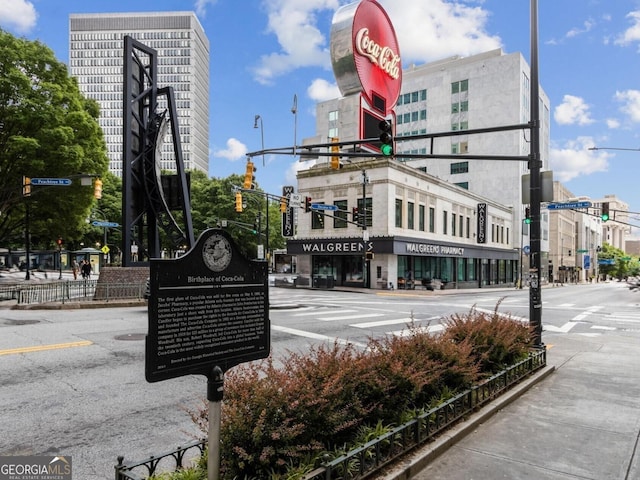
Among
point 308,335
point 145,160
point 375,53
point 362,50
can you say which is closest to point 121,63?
point 375,53

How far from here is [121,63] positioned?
572ft

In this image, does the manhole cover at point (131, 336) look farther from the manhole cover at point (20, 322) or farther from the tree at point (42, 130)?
the tree at point (42, 130)

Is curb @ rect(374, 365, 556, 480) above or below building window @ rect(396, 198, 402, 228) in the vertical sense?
below

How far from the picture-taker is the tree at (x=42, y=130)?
26.2 metres

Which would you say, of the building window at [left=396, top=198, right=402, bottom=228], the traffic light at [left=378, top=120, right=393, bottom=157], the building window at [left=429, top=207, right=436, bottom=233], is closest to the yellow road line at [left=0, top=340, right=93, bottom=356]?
the traffic light at [left=378, top=120, right=393, bottom=157]

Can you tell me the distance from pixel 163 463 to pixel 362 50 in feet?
89.4

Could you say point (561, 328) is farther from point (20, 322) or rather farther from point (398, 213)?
point (398, 213)

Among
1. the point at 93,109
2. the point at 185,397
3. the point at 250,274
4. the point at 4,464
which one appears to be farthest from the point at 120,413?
the point at 93,109

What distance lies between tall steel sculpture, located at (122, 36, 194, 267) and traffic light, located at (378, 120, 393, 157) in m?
10.2

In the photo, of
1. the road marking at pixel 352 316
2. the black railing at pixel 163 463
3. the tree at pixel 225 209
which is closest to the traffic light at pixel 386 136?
the road marking at pixel 352 316

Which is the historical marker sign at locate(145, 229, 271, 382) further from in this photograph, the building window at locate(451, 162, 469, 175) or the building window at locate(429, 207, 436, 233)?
the building window at locate(451, 162, 469, 175)

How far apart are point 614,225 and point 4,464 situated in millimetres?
201554

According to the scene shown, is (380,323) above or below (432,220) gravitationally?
below

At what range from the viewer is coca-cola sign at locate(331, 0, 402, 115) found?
1062 inches
